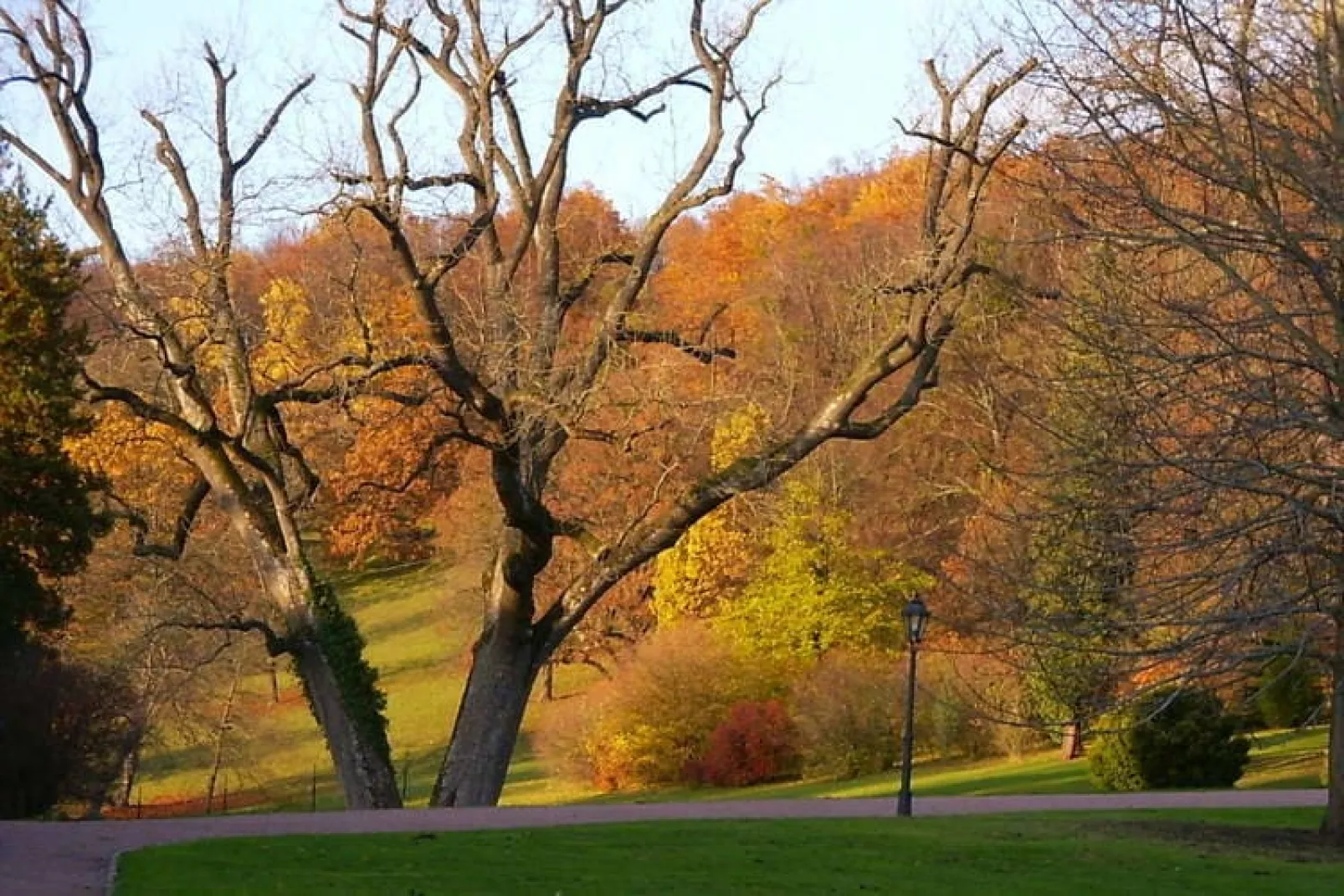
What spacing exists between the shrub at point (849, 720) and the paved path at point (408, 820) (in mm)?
11381

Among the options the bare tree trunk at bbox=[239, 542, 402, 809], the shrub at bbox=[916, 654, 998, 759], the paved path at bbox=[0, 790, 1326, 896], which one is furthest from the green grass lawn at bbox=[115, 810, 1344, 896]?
the shrub at bbox=[916, 654, 998, 759]

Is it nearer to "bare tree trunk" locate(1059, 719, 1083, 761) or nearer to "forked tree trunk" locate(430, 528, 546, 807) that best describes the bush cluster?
"bare tree trunk" locate(1059, 719, 1083, 761)

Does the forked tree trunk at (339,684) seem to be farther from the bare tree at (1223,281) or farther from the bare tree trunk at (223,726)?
the bare tree trunk at (223,726)

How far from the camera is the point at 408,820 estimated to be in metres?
18.0

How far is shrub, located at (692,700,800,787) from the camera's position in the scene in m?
38.3

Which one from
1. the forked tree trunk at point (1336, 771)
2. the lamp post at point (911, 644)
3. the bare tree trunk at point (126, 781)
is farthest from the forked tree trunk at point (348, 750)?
the bare tree trunk at point (126, 781)

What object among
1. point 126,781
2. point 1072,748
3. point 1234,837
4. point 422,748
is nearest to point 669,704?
point 1072,748

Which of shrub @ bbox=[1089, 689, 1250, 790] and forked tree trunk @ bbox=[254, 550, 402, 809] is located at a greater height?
forked tree trunk @ bbox=[254, 550, 402, 809]

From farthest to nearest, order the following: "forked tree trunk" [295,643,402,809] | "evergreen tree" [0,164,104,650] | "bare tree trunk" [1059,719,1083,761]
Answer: "bare tree trunk" [1059,719,1083,761], "evergreen tree" [0,164,104,650], "forked tree trunk" [295,643,402,809]

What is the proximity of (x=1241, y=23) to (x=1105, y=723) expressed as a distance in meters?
15.8

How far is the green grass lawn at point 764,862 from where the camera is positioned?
11602 millimetres

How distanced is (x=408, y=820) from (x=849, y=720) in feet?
65.9

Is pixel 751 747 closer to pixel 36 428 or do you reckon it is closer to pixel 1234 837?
pixel 36 428

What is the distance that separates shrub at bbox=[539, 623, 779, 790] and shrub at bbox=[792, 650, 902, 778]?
2.59 meters
